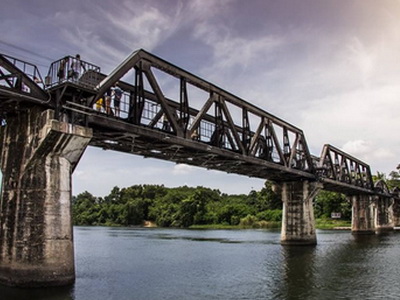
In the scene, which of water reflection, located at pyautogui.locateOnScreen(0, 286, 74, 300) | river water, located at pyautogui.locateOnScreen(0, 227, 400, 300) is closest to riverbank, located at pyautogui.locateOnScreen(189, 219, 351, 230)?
river water, located at pyautogui.locateOnScreen(0, 227, 400, 300)

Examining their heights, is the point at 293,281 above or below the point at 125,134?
below

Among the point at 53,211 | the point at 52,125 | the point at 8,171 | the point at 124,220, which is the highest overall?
the point at 52,125

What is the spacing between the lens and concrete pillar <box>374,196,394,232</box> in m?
108

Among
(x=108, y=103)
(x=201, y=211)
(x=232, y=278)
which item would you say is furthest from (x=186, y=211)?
(x=108, y=103)

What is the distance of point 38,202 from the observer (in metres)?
22.8

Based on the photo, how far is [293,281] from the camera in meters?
28.5

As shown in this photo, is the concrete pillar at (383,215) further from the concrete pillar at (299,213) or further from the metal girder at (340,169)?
the concrete pillar at (299,213)

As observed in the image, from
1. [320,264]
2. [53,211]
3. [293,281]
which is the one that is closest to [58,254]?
[53,211]

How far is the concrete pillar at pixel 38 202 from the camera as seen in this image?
22.1 m

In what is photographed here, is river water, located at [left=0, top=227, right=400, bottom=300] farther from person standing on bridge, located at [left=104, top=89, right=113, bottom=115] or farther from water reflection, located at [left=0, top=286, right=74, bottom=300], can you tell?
person standing on bridge, located at [left=104, top=89, right=113, bottom=115]

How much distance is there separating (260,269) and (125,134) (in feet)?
54.2

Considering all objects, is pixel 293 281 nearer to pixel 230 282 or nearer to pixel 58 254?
pixel 230 282

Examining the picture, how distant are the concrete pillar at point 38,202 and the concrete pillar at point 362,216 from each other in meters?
84.1

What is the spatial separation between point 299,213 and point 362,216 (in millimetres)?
44265
